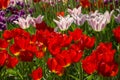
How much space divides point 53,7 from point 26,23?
2649 mm

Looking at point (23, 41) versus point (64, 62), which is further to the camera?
point (23, 41)

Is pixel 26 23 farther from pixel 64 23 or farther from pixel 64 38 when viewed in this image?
pixel 64 38

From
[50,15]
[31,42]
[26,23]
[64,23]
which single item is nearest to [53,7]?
[50,15]

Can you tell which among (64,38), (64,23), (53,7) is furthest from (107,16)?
(53,7)

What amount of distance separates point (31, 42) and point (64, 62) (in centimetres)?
62

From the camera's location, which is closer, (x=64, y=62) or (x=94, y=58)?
(x=94, y=58)

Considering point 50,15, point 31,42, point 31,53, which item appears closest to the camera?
point 31,53

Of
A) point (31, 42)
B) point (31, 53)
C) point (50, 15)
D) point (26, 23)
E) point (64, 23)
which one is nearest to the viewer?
point (31, 53)

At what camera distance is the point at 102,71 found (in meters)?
2.57

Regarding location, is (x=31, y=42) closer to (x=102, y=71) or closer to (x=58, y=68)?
(x=58, y=68)

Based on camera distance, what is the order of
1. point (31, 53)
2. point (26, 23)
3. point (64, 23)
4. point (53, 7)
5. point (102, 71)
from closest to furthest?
point (102, 71), point (31, 53), point (64, 23), point (26, 23), point (53, 7)

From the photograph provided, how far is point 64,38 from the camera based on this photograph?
3150mm

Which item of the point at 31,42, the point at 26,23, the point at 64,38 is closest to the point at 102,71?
the point at 64,38

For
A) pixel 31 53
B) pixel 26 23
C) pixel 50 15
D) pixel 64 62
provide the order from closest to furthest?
pixel 64 62 < pixel 31 53 < pixel 26 23 < pixel 50 15
